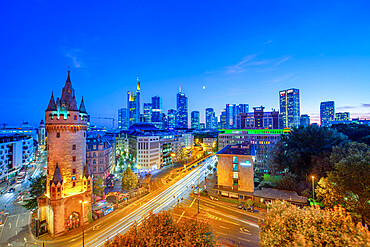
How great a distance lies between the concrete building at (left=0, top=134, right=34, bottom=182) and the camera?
200 ft

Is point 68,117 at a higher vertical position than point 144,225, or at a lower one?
higher

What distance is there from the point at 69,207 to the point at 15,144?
2314 inches

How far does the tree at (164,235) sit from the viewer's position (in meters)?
13.0

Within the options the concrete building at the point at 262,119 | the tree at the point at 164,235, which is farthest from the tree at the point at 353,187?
the concrete building at the point at 262,119

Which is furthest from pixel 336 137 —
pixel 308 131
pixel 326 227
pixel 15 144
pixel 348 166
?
pixel 15 144

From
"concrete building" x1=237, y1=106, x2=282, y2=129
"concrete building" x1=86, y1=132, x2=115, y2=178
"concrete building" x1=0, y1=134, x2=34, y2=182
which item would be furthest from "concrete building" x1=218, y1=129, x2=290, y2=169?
"concrete building" x1=0, y1=134, x2=34, y2=182

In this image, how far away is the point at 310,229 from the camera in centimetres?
1344

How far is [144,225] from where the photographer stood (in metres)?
15.1

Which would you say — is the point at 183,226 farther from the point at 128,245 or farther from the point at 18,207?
the point at 18,207

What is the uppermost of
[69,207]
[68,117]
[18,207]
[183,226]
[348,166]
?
[68,117]

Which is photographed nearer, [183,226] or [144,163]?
[183,226]

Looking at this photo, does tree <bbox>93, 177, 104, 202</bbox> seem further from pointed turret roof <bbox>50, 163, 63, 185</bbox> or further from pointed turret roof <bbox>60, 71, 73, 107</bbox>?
pointed turret roof <bbox>60, 71, 73, 107</bbox>

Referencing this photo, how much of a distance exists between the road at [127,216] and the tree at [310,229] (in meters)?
11.0

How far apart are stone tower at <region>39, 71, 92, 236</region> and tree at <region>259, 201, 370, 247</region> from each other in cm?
3037
